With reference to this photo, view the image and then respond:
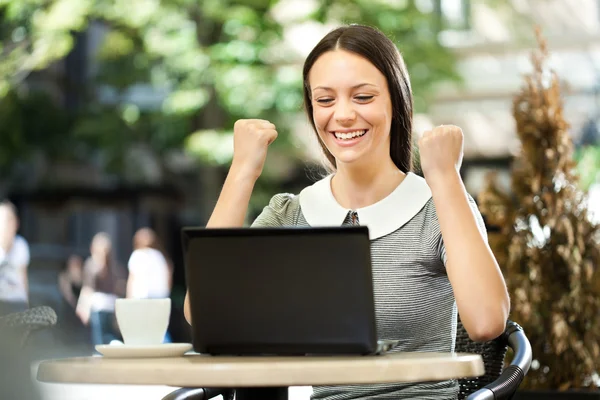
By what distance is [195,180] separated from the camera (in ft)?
46.5

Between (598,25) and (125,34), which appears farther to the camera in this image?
(598,25)

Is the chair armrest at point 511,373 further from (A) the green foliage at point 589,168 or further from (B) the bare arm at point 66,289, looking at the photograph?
(B) the bare arm at point 66,289

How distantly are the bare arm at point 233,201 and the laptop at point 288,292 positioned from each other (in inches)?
23.0

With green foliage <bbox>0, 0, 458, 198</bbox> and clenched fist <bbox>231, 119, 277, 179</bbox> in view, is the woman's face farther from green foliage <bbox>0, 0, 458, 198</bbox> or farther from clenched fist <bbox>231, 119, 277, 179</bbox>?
green foliage <bbox>0, 0, 458, 198</bbox>

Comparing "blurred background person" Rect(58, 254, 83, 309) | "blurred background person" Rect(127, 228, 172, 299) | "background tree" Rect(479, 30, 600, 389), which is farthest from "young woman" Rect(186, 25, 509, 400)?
"blurred background person" Rect(58, 254, 83, 309)

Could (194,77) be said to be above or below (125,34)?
below

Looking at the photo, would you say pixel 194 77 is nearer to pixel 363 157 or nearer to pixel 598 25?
pixel 598 25

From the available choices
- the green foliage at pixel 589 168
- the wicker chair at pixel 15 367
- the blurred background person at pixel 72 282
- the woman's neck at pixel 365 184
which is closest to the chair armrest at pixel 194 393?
the wicker chair at pixel 15 367

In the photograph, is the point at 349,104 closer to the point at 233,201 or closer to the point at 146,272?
the point at 233,201

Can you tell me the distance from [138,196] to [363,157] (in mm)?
13750

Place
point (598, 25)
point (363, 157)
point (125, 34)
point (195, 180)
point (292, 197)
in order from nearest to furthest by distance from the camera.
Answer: point (363, 157) < point (292, 197) < point (125, 34) < point (598, 25) < point (195, 180)

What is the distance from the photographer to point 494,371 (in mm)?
2643

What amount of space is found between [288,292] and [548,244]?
301 cm

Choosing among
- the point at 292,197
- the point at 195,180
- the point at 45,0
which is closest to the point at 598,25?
the point at 195,180
